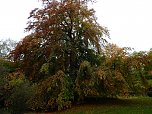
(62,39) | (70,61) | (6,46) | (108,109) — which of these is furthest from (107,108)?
(6,46)

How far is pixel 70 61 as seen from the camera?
1235 inches

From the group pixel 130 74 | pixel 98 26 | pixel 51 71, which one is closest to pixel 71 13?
pixel 98 26

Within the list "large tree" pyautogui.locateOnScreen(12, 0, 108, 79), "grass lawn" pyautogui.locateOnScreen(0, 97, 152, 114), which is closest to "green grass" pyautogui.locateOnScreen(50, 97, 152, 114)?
"grass lawn" pyautogui.locateOnScreen(0, 97, 152, 114)

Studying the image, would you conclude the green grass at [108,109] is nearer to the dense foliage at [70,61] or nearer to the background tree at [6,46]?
the dense foliage at [70,61]

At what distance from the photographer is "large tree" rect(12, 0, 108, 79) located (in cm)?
3081

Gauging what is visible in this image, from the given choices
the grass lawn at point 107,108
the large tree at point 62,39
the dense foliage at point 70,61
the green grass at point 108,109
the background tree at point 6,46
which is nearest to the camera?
the green grass at point 108,109

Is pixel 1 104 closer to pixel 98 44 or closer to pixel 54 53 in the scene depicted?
pixel 54 53

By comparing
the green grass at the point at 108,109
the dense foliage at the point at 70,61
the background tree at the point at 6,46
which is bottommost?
the green grass at the point at 108,109

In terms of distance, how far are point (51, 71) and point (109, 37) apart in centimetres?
603

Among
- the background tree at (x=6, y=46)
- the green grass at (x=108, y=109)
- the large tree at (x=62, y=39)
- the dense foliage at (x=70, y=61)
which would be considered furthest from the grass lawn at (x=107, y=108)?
the background tree at (x=6, y=46)

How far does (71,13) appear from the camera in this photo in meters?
31.5

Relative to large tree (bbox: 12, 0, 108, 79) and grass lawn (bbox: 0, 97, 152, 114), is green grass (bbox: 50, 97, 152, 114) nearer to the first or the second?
grass lawn (bbox: 0, 97, 152, 114)

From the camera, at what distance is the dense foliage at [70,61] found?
28359 millimetres

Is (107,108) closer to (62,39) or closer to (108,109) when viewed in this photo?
(108,109)
